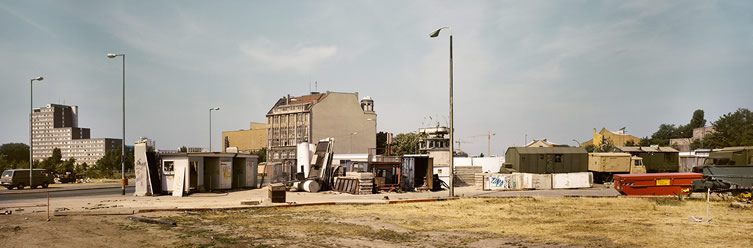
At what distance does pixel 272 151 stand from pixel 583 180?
8864cm

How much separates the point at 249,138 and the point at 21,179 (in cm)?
11030

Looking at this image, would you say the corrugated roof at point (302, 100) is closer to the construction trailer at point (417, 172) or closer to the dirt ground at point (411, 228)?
the construction trailer at point (417, 172)

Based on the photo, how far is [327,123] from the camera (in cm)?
11156

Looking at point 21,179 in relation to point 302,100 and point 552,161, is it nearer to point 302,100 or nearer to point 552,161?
point 552,161

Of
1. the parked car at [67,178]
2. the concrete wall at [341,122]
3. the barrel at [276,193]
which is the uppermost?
the concrete wall at [341,122]

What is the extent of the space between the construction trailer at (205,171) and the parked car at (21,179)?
17722 mm

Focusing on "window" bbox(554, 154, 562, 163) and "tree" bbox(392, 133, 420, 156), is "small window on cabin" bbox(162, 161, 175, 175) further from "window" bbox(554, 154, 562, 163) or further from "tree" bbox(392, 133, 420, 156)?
"tree" bbox(392, 133, 420, 156)

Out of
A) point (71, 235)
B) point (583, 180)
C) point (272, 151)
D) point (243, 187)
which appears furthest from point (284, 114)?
point (71, 235)

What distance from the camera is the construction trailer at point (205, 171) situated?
108 feet

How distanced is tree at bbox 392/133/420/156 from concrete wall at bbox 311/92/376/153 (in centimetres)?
719

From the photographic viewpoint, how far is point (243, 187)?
1601 inches

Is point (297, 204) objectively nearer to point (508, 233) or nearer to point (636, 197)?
point (508, 233)

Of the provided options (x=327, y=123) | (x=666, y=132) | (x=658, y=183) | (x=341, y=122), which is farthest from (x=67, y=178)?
(x=666, y=132)

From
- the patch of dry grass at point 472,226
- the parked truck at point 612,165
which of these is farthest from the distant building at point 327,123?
the patch of dry grass at point 472,226
